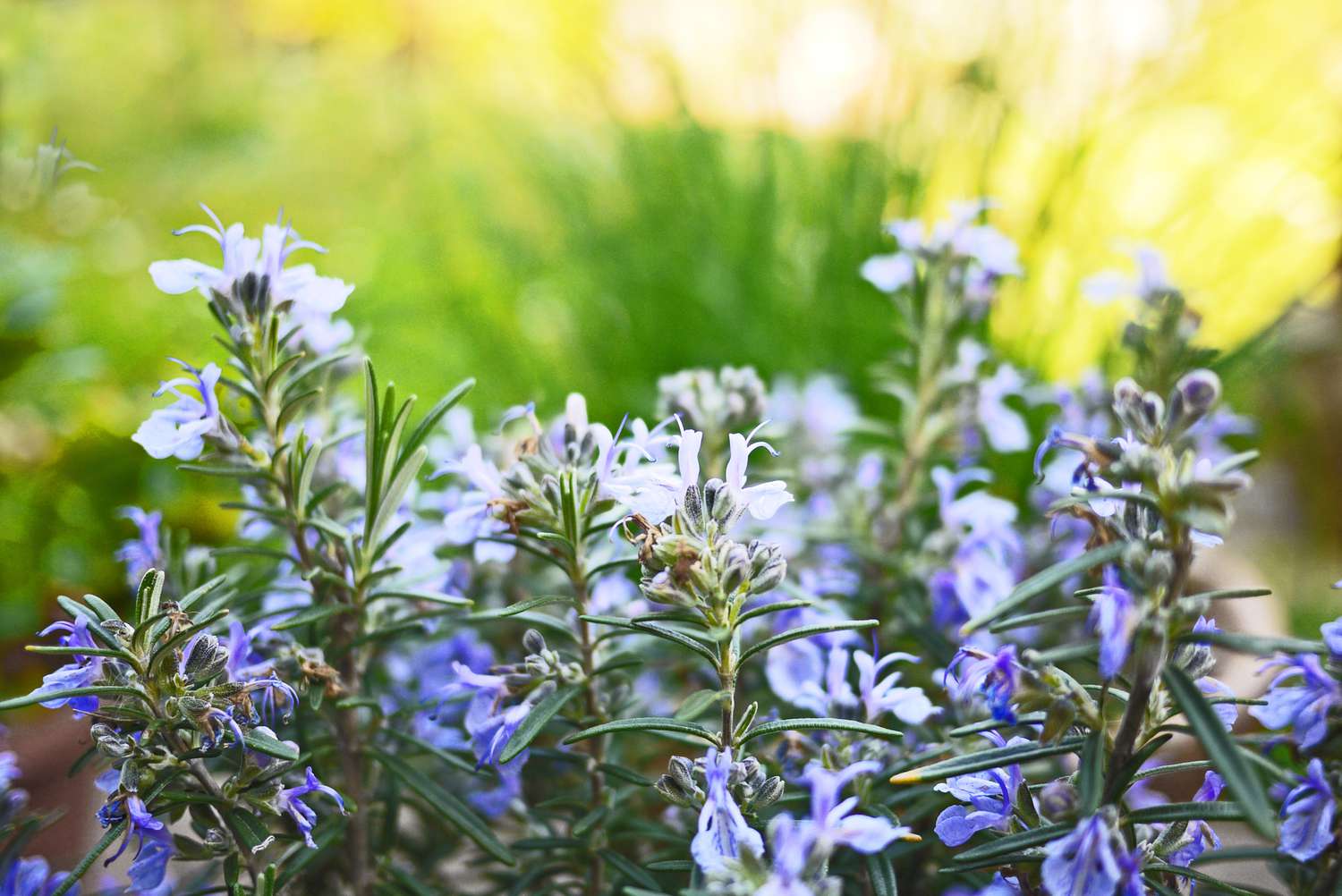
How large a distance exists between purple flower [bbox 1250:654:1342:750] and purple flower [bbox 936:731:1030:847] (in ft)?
0.37

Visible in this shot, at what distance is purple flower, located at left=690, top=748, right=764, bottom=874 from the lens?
0.42 m

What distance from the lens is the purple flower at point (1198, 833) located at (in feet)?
1.59

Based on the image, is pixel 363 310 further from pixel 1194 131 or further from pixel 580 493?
pixel 1194 131

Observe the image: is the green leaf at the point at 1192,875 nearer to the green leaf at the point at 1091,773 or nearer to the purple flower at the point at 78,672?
the green leaf at the point at 1091,773

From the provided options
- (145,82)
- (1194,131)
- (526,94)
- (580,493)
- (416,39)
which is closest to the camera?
(580,493)

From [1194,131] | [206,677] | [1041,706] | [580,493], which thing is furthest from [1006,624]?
[1194,131]

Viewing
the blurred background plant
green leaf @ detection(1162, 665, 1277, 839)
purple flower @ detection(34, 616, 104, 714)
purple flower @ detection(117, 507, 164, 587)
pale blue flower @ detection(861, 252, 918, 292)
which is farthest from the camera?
Result: the blurred background plant

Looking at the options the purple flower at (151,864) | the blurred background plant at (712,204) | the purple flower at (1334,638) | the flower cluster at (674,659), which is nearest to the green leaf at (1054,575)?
the flower cluster at (674,659)

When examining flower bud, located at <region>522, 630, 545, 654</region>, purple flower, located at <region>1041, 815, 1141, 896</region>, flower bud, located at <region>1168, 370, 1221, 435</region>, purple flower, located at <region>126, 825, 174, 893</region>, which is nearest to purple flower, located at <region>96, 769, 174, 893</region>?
purple flower, located at <region>126, 825, 174, 893</region>

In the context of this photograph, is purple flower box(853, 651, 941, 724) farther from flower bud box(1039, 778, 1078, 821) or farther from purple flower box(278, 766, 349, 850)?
purple flower box(278, 766, 349, 850)

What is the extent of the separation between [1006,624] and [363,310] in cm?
110

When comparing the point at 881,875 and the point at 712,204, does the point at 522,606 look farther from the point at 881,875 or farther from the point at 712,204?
the point at 712,204

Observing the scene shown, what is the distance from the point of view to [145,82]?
188 cm

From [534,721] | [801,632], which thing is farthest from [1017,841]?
[534,721]
